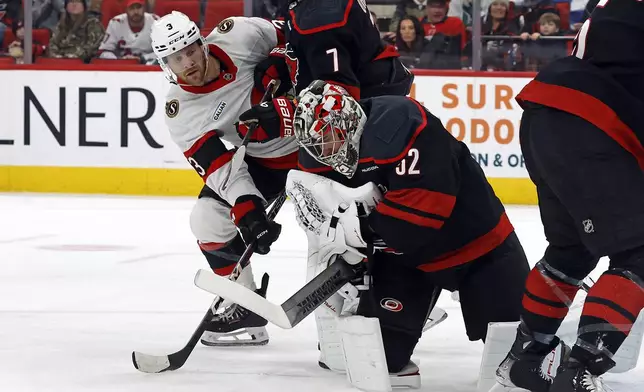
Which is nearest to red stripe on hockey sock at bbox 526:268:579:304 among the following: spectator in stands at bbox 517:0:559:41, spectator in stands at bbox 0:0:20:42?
spectator in stands at bbox 517:0:559:41

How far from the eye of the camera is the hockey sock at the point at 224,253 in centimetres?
309

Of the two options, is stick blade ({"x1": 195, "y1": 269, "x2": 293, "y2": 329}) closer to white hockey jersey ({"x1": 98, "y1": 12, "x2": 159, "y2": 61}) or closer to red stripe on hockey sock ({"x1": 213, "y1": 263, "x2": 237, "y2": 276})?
red stripe on hockey sock ({"x1": 213, "y1": 263, "x2": 237, "y2": 276})

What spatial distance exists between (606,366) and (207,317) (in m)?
1.15

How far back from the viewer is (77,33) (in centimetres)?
658

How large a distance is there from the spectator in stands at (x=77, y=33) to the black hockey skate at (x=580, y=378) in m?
4.99

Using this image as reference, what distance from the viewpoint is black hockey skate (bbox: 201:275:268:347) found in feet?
9.91

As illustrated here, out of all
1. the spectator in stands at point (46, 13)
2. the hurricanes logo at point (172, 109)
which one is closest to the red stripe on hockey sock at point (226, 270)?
the hurricanes logo at point (172, 109)

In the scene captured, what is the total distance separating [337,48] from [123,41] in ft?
12.8

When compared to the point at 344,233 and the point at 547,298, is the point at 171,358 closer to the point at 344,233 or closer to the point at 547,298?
the point at 344,233

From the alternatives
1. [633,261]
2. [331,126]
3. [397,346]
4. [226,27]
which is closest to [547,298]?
[633,261]

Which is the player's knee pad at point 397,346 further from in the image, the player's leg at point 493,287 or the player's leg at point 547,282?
the player's leg at point 547,282

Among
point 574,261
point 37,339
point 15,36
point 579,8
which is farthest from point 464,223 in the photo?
point 15,36

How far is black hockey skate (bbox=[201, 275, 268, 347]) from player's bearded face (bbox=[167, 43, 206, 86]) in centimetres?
57

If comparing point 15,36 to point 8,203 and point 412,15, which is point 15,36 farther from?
point 412,15
